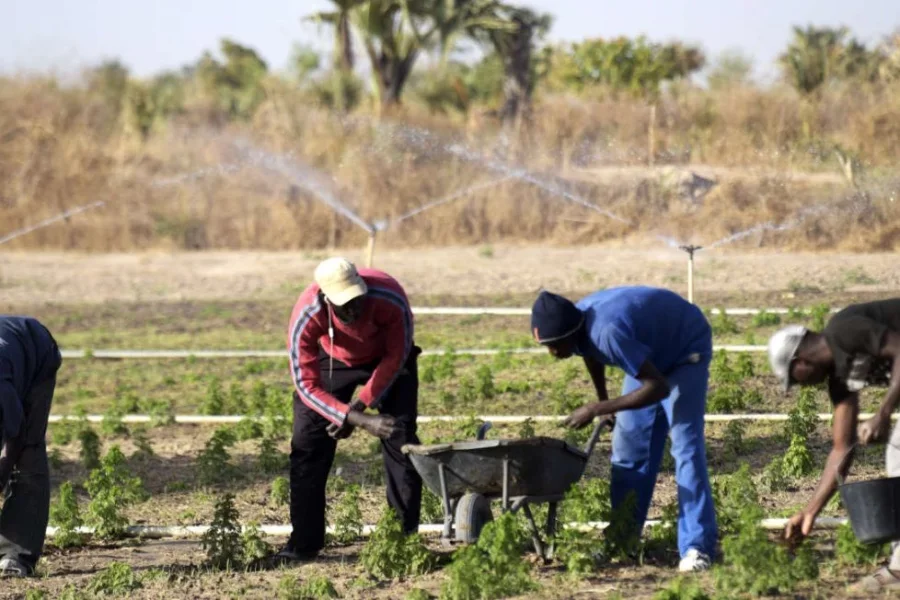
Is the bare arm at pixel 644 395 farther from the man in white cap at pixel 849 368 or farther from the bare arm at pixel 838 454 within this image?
the bare arm at pixel 838 454

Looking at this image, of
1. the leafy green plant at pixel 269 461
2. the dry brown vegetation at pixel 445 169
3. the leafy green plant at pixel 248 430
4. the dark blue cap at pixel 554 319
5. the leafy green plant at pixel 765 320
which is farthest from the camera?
the dry brown vegetation at pixel 445 169

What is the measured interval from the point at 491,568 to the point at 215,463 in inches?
154

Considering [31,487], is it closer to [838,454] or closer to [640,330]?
[640,330]

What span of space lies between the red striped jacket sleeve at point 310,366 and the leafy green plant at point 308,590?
2.87 feet

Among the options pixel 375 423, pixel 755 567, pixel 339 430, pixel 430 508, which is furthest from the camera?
pixel 430 508

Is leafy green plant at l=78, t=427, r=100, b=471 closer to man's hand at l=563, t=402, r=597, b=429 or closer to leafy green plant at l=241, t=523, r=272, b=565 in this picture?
leafy green plant at l=241, t=523, r=272, b=565

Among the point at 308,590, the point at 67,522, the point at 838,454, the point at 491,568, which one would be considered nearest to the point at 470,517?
the point at 491,568

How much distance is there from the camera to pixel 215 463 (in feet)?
33.2

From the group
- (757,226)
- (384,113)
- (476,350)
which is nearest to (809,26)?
(384,113)

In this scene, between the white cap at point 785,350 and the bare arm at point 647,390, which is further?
the bare arm at point 647,390

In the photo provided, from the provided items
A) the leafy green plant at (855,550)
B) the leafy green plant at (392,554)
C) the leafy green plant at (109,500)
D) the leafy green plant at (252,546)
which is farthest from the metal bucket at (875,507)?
the leafy green plant at (109,500)

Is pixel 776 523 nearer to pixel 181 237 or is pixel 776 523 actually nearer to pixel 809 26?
pixel 181 237

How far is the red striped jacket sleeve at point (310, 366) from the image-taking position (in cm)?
754

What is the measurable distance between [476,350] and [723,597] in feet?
27.7
